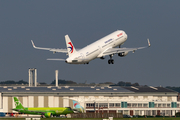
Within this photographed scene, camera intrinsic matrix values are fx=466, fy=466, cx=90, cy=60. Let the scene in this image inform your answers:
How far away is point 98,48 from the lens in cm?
12525

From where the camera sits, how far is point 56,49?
128 meters

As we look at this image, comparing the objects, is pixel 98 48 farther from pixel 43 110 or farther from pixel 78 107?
pixel 78 107

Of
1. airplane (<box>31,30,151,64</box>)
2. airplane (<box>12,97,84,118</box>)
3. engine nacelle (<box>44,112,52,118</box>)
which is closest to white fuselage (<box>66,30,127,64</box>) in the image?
airplane (<box>31,30,151,64</box>)

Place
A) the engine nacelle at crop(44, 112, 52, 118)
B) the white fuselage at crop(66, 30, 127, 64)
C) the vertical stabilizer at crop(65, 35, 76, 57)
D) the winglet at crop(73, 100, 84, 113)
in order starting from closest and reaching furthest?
1. the white fuselage at crop(66, 30, 127, 64)
2. the vertical stabilizer at crop(65, 35, 76, 57)
3. the engine nacelle at crop(44, 112, 52, 118)
4. the winglet at crop(73, 100, 84, 113)

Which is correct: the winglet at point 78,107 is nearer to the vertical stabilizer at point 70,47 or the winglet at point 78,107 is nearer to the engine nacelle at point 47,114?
the engine nacelle at point 47,114

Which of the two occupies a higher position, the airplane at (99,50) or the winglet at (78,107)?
the airplane at (99,50)

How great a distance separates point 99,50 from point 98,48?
675 mm

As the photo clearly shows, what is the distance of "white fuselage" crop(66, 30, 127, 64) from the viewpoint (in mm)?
116738

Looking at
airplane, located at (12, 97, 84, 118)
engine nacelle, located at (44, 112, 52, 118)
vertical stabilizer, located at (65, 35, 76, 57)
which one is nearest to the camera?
vertical stabilizer, located at (65, 35, 76, 57)

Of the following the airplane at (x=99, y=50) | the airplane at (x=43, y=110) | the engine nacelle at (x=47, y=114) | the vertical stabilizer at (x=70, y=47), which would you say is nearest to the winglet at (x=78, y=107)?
the airplane at (x=43, y=110)

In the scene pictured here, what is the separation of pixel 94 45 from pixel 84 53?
21.8 feet

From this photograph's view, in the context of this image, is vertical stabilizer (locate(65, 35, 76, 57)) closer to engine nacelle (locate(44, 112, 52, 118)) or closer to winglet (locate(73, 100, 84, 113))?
engine nacelle (locate(44, 112, 52, 118))

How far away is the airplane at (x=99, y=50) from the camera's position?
117250mm

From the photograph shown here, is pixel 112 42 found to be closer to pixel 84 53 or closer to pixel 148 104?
pixel 84 53
